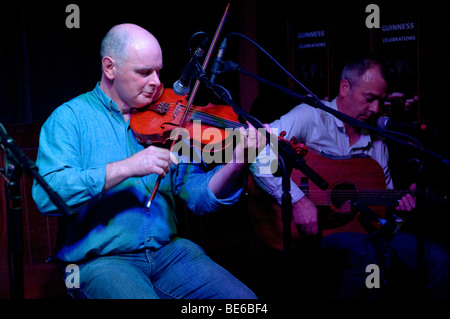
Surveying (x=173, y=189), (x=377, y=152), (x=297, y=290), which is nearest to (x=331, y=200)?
(x=377, y=152)

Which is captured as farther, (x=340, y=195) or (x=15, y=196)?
(x=340, y=195)

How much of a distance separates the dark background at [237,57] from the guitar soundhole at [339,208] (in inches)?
17.2

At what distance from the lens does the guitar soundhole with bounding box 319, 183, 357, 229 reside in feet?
9.05

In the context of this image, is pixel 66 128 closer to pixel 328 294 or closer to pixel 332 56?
pixel 328 294

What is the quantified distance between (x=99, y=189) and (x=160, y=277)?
1.68 feet

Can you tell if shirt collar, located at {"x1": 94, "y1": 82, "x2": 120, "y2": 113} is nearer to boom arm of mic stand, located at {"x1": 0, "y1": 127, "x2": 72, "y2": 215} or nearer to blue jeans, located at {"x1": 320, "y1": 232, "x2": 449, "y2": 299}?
boom arm of mic stand, located at {"x1": 0, "y1": 127, "x2": 72, "y2": 215}

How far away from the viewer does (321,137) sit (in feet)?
9.57

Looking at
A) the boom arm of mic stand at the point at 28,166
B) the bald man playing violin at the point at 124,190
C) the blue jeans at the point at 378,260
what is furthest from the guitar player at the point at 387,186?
the boom arm of mic stand at the point at 28,166

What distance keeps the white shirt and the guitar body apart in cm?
10

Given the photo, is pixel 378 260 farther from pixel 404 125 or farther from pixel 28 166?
pixel 28 166

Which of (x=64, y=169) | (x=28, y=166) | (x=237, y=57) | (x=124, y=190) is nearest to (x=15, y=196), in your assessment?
(x=28, y=166)

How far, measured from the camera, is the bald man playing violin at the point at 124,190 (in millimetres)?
1790

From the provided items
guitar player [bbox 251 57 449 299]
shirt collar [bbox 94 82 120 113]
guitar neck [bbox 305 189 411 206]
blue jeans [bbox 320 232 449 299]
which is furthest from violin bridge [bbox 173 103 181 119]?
blue jeans [bbox 320 232 449 299]
